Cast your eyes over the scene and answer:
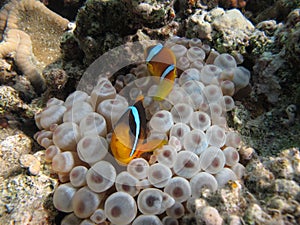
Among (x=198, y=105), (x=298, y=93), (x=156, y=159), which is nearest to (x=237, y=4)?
(x=298, y=93)

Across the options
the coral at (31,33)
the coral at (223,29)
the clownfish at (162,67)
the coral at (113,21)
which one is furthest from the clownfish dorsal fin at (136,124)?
the coral at (31,33)

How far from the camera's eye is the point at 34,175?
4.90 ft

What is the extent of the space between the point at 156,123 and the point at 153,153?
167mm

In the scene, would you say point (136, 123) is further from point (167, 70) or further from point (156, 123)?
point (167, 70)

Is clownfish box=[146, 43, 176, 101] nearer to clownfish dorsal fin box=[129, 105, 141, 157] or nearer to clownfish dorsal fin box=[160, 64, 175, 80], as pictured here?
clownfish dorsal fin box=[160, 64, 175, 80]

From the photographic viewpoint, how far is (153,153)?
4.57ft

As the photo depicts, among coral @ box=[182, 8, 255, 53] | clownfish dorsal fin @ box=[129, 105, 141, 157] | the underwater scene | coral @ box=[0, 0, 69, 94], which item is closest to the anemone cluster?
the underwater scene

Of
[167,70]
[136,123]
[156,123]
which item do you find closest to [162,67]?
[167,70]

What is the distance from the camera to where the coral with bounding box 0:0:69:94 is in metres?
2.42

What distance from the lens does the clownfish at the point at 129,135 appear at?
1237mm

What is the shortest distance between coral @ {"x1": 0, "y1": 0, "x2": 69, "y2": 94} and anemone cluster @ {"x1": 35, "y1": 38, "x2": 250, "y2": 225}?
0.91 meters

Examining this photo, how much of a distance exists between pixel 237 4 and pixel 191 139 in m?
1.96

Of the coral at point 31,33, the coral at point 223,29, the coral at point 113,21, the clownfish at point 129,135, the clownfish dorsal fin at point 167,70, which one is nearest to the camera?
the clownfish at point 129,135

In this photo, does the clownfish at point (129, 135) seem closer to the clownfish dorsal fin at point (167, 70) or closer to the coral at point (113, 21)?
the clownfish dorsal fin at point (167, 70)
